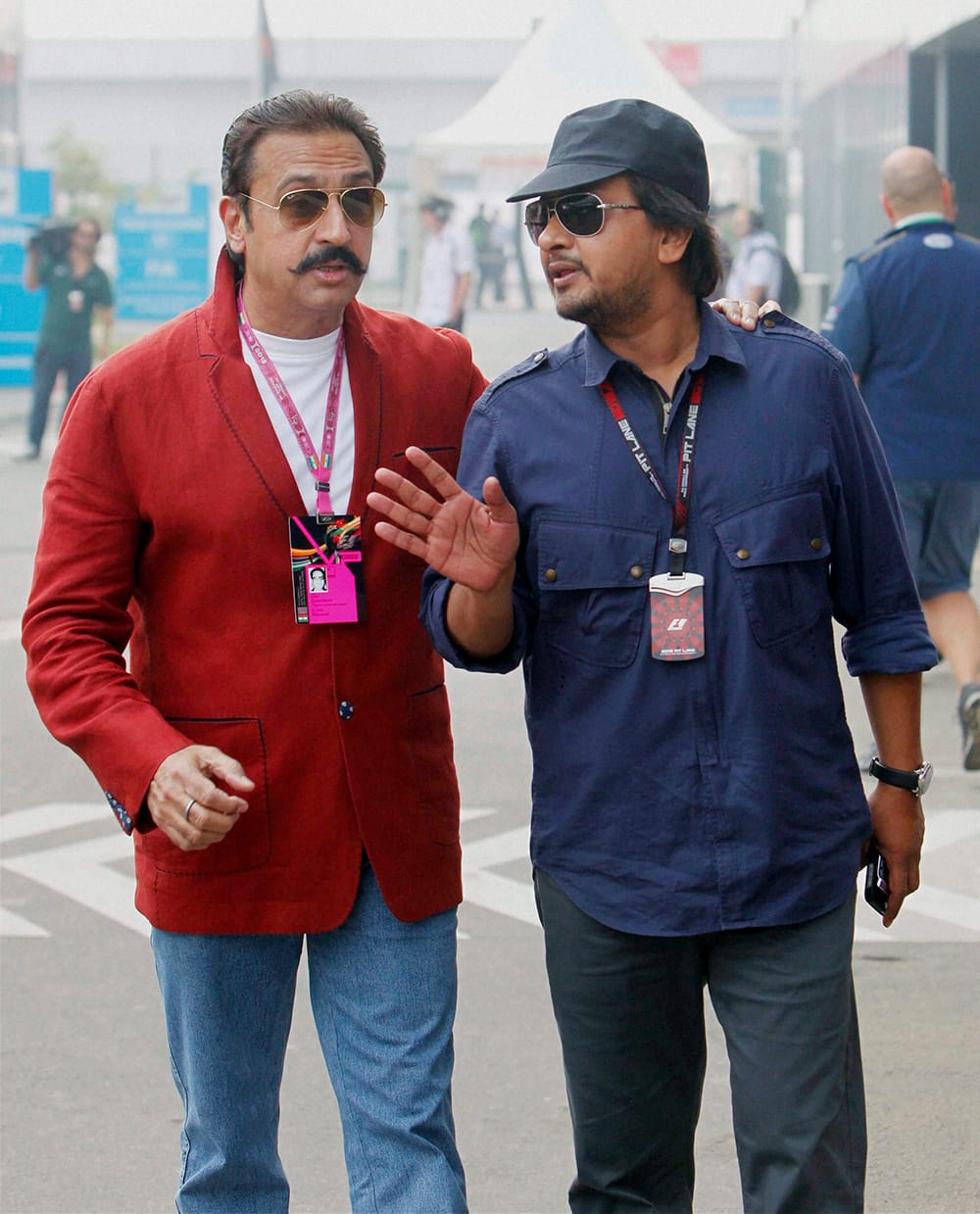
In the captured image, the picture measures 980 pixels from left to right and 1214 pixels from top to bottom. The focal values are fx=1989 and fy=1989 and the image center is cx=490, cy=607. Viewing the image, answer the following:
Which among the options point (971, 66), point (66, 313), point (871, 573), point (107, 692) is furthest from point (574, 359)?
point (66, 313)

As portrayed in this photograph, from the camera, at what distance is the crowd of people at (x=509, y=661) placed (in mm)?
2846

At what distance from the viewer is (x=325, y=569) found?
302 centimetres

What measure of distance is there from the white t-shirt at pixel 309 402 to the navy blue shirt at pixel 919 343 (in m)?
4.74

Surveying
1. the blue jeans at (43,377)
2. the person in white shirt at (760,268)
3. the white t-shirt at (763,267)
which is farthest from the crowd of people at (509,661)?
the blue jeans at (43,377)

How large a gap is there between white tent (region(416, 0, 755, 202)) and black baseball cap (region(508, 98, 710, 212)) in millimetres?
20894

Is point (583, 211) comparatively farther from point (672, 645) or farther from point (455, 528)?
point (672, 645)

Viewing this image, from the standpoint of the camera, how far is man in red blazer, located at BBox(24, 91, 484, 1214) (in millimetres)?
3010

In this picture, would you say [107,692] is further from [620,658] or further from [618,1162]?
[618,1162]

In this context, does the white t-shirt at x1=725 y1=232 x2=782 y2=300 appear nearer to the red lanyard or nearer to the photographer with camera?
the photographer with camera

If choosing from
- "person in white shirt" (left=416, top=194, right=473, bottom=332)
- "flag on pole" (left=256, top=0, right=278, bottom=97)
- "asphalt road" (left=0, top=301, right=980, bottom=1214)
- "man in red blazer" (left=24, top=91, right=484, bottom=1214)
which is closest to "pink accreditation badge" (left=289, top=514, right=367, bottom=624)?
"man in red blazer" (left=24, top=91, right=484, bottom=1214)

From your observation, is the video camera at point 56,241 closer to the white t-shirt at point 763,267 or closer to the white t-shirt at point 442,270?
the white t-shirt at point 442,270

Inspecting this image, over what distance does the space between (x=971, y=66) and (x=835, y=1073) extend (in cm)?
1344

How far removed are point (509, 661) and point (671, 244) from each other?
2.19ft

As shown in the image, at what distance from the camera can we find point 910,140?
15.7 m
